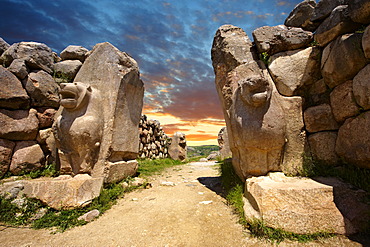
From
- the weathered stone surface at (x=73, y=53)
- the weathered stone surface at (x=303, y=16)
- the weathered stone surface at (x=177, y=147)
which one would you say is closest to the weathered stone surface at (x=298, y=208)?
the weathered stone surface at (x=303, y=16)

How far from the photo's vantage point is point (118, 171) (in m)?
3.61

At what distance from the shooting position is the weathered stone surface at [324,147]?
2.55 meters

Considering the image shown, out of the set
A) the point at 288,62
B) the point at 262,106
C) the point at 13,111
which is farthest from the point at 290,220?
the point at 13,111

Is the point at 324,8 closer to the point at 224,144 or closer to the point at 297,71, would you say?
the point at 297,71

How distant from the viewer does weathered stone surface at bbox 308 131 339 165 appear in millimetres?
2555

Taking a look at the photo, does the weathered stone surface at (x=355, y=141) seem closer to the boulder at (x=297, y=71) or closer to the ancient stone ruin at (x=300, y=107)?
the ancient stone ruin at (x=300, y=107)

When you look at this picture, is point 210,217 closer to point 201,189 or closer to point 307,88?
point 201,189

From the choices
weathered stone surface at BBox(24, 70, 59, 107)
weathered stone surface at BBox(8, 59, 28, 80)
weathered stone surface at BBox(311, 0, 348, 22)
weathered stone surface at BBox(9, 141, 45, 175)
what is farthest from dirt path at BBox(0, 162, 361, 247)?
weathered stone surface at BBox(311, 0, 348, 22)

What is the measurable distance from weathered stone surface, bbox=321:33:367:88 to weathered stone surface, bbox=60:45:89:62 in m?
5.14

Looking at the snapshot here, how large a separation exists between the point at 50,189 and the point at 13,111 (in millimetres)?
2032

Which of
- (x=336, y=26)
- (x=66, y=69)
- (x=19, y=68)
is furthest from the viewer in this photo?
(x=66, y=69)

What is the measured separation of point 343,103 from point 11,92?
5521 millimetres

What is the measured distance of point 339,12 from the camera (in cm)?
245

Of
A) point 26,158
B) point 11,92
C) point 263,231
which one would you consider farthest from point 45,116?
point 263,231
